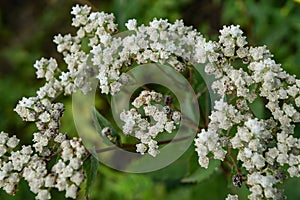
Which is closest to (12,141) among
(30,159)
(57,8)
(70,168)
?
(30,159)

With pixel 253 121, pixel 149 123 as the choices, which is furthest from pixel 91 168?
pixel 253 121

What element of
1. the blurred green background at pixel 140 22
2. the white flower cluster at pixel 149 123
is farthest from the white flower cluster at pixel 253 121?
the blurred green background at pixel 140 22

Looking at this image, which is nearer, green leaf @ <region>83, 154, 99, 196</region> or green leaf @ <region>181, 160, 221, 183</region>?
green leaf @ <region>83, 154, 99, 196</region>

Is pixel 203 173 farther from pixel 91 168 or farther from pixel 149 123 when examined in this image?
pixel 91 168

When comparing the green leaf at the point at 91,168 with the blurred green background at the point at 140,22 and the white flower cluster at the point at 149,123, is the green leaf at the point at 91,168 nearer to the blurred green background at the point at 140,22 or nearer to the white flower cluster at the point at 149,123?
the white flower cluster at the point at 149,123

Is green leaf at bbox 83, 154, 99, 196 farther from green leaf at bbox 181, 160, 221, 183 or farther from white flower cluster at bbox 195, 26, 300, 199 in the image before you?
green leaf at bbox 181, 160, 221, 183

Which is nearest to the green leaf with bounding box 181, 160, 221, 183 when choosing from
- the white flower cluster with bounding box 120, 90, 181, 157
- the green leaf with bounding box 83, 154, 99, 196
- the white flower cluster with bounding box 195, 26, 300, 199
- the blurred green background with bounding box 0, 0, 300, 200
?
the blurred green background with bounding box 0, 0, 300, 200

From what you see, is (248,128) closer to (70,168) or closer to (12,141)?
(70,168)
